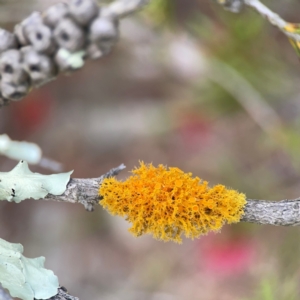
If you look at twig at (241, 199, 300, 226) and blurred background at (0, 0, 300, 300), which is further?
blurred background at (0, 0, 300, 300)

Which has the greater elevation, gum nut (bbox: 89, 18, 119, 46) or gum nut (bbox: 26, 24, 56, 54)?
gum nut (bbox: 89, 18, 119, 46)

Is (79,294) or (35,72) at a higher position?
(35,72)

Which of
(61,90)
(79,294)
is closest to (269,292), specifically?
(79,294)

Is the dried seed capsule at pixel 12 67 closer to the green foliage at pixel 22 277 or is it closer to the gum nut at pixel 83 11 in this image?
the gum nut at pixel 83 11

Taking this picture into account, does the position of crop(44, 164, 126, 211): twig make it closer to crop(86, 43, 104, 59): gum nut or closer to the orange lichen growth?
the orange lichen growth

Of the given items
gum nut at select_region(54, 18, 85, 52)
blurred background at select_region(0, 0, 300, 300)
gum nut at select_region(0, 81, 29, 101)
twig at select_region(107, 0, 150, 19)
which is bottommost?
blurred background at select_region(0, 0, 300, 300)

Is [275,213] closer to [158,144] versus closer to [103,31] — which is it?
[103,31]

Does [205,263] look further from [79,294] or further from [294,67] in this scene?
[294,67]

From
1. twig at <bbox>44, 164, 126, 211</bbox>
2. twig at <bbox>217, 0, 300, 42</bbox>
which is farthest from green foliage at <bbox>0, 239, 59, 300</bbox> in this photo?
twig at <bbox>217, 0, 300, 42</bbox>
